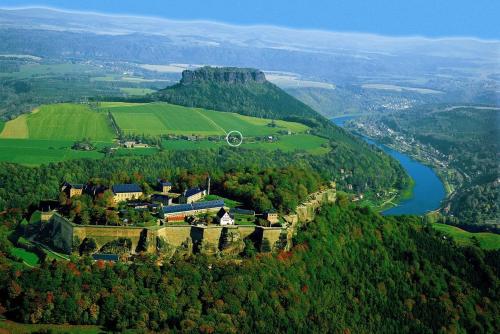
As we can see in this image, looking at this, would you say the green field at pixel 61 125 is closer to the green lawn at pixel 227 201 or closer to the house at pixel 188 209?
the green lawn at pixel 227 201

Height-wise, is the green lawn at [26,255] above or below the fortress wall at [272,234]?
below

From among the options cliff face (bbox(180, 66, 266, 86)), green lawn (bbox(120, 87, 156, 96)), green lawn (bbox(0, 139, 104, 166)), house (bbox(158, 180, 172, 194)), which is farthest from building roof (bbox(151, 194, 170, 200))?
green lawn (bbox(120, 87, 156, 96))

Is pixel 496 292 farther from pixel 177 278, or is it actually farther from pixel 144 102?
pixel 144 102

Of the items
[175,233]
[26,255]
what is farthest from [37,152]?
[175,233]

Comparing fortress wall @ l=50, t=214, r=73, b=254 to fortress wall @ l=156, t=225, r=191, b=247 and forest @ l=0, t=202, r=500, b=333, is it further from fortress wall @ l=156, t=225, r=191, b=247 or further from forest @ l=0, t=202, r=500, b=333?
fortress wall @ l=156, t=225, r=191, b=247

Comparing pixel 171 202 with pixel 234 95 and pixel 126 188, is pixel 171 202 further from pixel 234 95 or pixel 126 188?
pixel 234 95

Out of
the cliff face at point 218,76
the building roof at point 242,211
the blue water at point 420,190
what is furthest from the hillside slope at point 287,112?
the building roof at point 242,211

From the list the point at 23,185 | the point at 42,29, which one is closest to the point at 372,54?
the point at 42,29
